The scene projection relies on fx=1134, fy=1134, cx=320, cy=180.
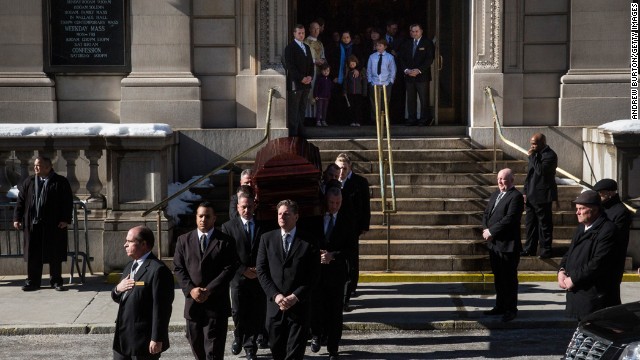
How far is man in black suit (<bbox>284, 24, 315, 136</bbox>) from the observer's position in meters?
18.9

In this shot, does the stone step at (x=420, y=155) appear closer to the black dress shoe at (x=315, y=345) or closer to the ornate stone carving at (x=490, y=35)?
the ornate stone carving at (x=490, y=35)

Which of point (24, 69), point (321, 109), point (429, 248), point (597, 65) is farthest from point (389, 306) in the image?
point (24, 69)

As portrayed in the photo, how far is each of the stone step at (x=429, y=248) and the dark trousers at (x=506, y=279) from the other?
8.26 ft

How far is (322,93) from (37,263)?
287 inches

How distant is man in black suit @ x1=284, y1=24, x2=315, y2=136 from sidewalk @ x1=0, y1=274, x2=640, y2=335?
4692 millimetres

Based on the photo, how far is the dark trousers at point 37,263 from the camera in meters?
15.1

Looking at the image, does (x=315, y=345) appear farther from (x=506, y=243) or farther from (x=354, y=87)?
(x=354, y=87)

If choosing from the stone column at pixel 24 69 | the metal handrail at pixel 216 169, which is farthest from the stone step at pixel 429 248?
the stone column at pixel 24 69

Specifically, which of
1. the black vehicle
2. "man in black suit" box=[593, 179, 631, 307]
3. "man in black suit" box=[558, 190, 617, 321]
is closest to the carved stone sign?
"man in black suit" box=[593, 179, 631, 307]

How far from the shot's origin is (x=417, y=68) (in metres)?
20.5

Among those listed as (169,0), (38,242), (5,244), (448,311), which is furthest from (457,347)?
(169,0)

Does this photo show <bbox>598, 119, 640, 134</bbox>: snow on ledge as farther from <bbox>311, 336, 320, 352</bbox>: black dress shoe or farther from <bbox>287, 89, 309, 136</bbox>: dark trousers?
<bbox>311, 336, 320, 352</bbox>: black dress shoe

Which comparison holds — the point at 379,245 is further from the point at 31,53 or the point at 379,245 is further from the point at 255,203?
the point at 31,53

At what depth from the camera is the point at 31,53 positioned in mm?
18750
